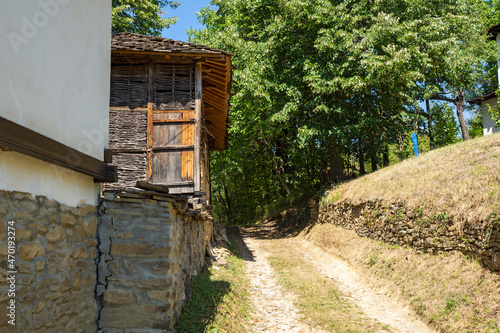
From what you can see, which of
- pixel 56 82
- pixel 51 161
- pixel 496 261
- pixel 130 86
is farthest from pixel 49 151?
pixel 496 261

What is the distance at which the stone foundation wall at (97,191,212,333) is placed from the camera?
4512mm

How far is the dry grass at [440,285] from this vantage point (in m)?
5.63

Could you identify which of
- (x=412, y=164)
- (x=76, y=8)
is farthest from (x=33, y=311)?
(x=412, y=164)

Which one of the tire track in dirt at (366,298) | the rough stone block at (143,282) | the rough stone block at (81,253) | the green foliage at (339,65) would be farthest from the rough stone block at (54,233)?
the green foliage at (339,65)

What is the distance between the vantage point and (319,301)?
7.70m

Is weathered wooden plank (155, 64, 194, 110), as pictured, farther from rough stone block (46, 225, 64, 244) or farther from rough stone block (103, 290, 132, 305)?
rough stone block (46, 225, 64, 244)

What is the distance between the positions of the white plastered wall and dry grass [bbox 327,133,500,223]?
6.75 m

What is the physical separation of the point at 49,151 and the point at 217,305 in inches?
168

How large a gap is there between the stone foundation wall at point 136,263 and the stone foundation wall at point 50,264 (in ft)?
0.58

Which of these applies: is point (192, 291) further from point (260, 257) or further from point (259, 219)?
point (259, 219)

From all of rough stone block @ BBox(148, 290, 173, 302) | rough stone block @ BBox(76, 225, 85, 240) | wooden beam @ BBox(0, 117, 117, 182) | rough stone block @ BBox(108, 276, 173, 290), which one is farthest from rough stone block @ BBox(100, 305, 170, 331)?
wooden beam @ BBox(0, 117, 117, 182)

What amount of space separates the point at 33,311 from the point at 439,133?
2296cm

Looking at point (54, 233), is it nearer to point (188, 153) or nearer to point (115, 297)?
point (115, 297)

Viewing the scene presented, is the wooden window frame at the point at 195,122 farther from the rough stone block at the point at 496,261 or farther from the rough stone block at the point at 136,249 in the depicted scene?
the rough stone block at the point at 496,261
